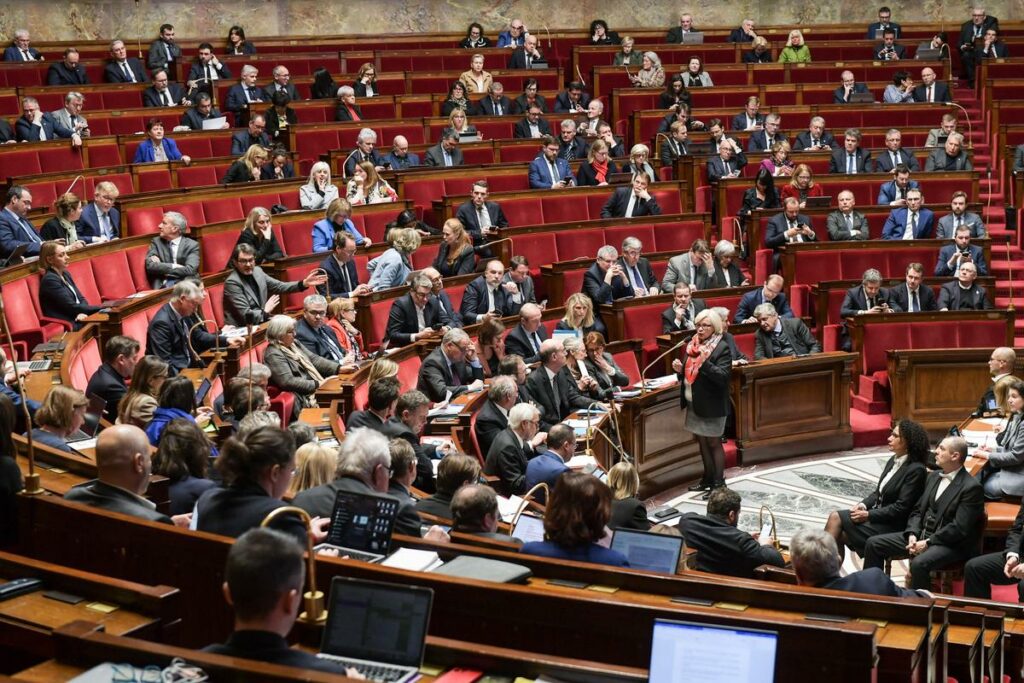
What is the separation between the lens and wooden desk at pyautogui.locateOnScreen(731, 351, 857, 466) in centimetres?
670

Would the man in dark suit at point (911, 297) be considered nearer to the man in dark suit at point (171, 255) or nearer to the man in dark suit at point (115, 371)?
the man in dark suit at point (171, 255)

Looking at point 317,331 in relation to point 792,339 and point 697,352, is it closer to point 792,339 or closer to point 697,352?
point 697,352

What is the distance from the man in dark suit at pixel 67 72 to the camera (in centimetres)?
920

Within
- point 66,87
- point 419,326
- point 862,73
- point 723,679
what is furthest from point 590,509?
point 862,73

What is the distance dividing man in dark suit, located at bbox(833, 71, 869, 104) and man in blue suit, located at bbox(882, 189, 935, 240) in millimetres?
2330

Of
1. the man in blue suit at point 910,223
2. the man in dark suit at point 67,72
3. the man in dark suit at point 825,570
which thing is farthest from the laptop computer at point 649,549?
the man in dark suit at point 67,72

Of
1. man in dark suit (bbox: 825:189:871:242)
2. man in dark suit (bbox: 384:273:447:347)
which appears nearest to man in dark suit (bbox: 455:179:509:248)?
man in dark suit (bbox: 384:273:447:347)

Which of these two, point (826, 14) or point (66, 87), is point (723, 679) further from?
point (826, 14)

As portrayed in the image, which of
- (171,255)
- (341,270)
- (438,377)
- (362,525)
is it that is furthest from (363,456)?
(171,255)

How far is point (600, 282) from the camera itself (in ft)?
23.4

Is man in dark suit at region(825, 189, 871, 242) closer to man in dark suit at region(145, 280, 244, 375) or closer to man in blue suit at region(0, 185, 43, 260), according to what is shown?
man in dark suit at region(145, 280, 244, 375)

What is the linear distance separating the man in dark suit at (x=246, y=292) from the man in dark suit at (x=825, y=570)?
3.48 m

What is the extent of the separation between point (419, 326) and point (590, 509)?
339 centimetres

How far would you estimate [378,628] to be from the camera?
7.33ft
